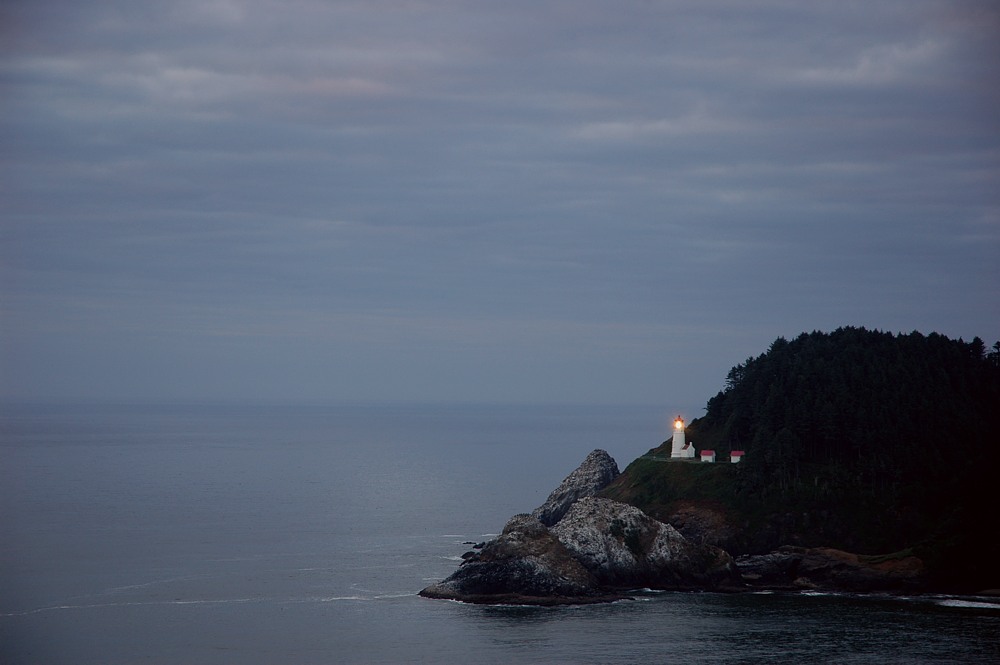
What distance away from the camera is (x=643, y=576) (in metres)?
96.8

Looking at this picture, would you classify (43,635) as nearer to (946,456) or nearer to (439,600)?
(439,600)

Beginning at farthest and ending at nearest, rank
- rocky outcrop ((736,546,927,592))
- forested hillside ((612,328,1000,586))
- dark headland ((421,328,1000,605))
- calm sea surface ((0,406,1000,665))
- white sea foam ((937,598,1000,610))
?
1. forested hillside ((612,328,1000,586))
2. rocky outcrop ((736,546,927,592))
3. dark headland ((421,328,1000,605))
4. white sea foam ((937,598,1000,610))
5. calm sea surface ((0,406,1000,665))

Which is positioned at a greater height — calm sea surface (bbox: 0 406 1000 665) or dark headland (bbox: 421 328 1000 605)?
dark headland (bbox: 421 328 1000 605)

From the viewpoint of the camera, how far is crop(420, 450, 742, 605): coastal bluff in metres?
91.4

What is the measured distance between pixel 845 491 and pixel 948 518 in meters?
10.3

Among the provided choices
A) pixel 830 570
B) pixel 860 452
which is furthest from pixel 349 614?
pixel 860 452

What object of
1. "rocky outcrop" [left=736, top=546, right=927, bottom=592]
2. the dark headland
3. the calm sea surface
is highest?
the dark headland

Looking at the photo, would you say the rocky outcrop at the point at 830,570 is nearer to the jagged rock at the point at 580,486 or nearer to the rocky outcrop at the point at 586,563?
the rocky outcrop at the point at 586,563

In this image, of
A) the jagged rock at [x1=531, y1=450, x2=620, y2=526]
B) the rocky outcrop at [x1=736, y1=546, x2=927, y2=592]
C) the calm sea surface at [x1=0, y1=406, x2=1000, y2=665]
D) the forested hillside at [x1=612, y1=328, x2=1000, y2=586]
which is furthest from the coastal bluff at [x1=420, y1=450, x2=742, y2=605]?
the jagged rock at [x1=531, y1=450, x2=620, y2=526]

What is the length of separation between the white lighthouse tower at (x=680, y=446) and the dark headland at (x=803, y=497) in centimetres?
301

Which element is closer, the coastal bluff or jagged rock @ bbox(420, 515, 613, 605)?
jagged rock @ bbox(420, 515, 613, 605)

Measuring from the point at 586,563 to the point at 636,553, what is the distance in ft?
16.7

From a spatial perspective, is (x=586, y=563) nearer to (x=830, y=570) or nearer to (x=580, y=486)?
(x=830, y=570)

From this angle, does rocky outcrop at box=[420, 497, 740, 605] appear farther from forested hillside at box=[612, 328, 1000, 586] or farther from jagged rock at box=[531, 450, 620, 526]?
jagged rock at box=[531, 450, 620, 526]
